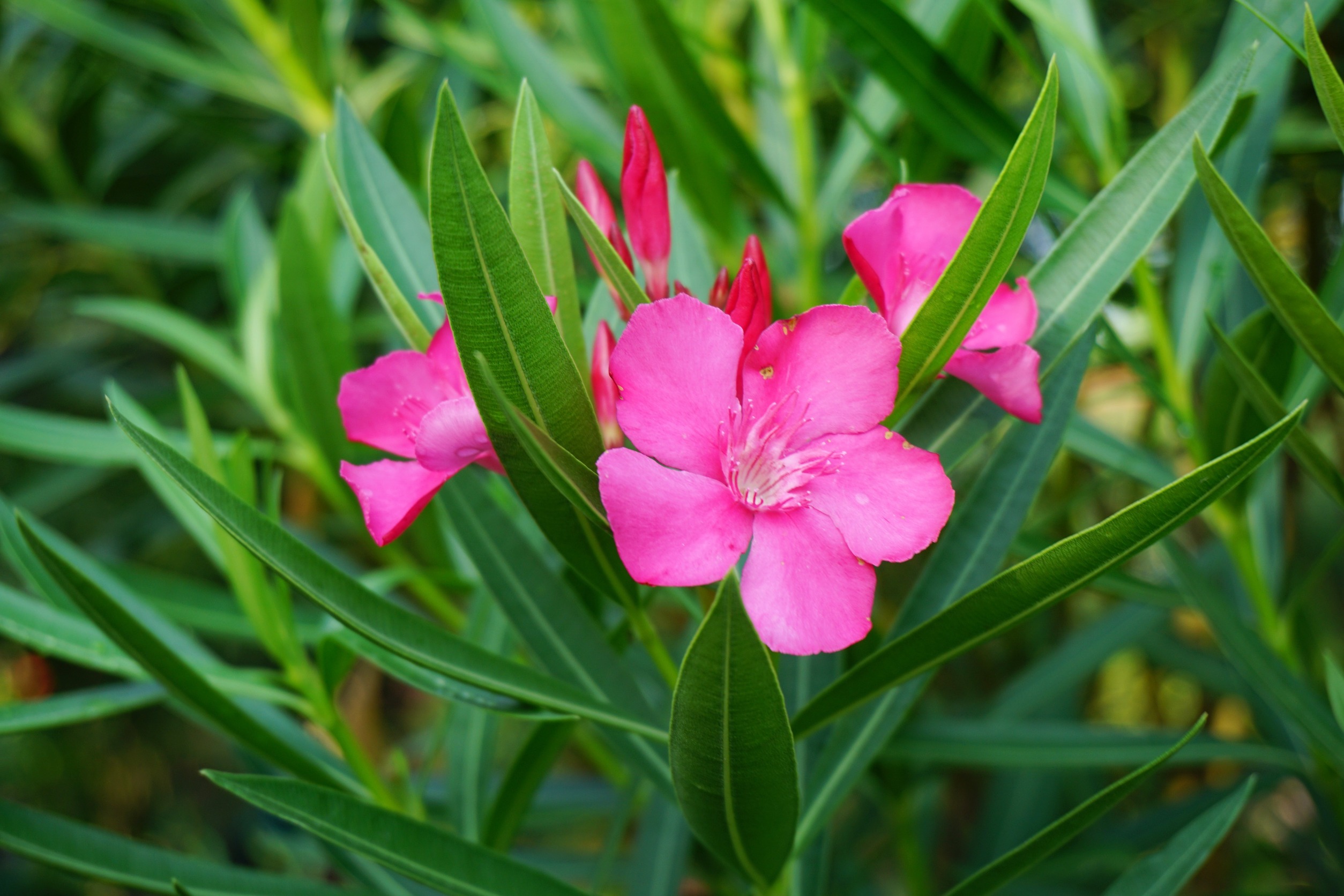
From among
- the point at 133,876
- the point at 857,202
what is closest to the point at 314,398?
the point at 133,876

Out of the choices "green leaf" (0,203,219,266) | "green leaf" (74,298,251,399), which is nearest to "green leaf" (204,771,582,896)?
"green leaf" (74,298,251,399)

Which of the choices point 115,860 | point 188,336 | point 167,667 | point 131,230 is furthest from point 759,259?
point 131,230

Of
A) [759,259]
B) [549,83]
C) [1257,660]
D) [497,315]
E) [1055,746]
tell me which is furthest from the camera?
[549,83]

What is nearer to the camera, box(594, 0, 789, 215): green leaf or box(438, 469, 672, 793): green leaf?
box(438, 469, 672, 793): green leaf

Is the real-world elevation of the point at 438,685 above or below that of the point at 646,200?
below

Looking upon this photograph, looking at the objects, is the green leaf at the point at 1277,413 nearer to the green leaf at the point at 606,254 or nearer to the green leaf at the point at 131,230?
the green leaf at the point at 606,254

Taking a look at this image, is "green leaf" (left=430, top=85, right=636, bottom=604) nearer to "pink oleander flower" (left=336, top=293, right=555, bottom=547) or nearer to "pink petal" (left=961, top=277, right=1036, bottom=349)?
"pink oleander flower" (left=336, top=293, right=555, bottom=547)

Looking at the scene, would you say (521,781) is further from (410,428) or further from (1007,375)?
(1007,375)
